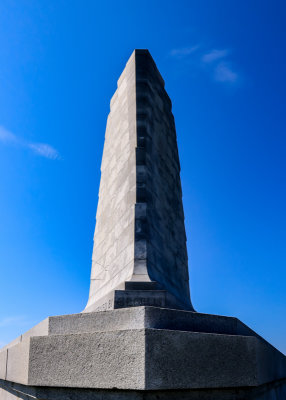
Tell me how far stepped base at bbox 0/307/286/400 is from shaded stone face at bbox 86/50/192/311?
2.60ft

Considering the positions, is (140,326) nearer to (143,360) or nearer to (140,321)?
(140,321)

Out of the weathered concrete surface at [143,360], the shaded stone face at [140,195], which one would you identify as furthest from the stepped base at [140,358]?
the shaded stone face at [140,195]

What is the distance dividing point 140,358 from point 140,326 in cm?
32

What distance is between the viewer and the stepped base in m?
3.02

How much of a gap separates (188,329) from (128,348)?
75cm

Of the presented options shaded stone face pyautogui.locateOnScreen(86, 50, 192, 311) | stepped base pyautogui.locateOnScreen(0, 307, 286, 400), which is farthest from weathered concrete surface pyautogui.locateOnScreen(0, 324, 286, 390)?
shaded stone face pyautogui.locateOnScreen(86, 50, 192, 311)

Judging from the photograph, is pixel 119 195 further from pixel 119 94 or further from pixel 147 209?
pixel 119 94

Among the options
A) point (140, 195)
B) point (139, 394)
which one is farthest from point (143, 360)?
point (140, 195)

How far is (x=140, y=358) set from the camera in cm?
297

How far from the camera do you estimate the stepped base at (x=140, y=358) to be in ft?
9.90

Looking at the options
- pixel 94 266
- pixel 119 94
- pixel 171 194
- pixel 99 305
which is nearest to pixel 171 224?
pixel 171 194

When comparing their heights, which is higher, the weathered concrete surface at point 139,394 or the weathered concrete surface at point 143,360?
the weathered concrete surface at point 143,360

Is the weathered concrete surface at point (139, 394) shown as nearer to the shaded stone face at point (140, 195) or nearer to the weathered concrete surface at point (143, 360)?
the weathered concrete surface at point (143, 360)

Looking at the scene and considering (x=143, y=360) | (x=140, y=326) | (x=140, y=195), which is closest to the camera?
(x=143, y=360)
